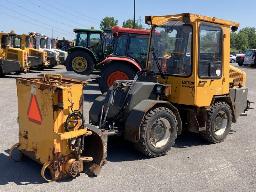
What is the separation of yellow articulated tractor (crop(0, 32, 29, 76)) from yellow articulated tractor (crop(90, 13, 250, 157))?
12.7 m

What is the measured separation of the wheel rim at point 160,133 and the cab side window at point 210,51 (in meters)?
1.14

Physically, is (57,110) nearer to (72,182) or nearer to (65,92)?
(65,92)

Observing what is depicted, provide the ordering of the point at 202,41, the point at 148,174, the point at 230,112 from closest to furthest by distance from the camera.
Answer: the point at 148,174 < the point at 202,41 < the point at 230,112

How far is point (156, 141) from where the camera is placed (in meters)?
6.39

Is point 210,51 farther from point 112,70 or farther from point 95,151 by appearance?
point 112,70

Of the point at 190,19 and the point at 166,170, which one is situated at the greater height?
the point at 190,19

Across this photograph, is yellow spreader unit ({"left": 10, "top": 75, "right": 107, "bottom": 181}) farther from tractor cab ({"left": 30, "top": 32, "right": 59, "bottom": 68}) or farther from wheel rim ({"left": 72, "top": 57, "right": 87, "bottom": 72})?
tractor cab ({"left": 30, "top": 32, "right": 59, "bottom": 68})

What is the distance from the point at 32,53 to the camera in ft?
70.5

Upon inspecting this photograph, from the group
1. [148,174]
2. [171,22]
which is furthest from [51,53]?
[148,174]

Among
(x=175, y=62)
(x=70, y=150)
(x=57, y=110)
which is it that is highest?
(x=175, y=62)

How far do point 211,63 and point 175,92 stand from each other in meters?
0.86

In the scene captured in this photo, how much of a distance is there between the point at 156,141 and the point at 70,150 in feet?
5.67

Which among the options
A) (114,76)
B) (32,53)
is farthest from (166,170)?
(32,53)

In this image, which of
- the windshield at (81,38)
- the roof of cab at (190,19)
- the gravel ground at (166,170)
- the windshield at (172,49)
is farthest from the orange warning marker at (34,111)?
the windshield at (81,38)
